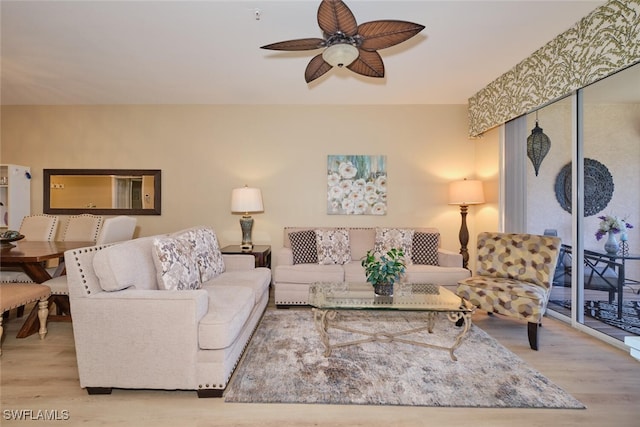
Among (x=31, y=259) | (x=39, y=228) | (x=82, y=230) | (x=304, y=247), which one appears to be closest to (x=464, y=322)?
(x=304, y=247)

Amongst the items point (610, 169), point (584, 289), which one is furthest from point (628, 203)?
point (584, 289)

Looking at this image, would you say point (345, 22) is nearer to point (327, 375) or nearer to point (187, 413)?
point (327, 375)

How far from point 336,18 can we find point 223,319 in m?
1.95

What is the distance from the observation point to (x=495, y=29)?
2.56 meters

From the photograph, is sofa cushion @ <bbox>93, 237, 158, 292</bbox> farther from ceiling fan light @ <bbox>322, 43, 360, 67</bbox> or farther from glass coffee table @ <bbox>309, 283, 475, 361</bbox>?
ceiling fan light @ <bbox>322, 43, 360, 67</bbox>

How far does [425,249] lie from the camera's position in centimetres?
365

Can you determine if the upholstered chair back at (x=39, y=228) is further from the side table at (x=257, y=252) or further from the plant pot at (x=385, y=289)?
the plant pot at (x=385, y=289)

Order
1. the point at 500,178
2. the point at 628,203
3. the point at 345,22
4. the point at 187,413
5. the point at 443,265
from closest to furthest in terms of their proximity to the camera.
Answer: the point at 187,413 < the point at 345,22 < the point at 628,203 < the point at 443,265 < the point at 500,178

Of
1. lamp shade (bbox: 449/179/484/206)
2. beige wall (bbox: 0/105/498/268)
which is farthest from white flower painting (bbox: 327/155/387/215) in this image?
lamp shade (bbox: 449/179/484/206)

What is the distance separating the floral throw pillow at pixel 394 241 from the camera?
12.2ft

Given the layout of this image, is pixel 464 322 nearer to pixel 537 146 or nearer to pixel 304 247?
pixel 304 247

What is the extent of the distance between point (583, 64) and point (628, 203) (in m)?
1.24

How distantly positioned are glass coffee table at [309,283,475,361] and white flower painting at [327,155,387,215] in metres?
1.77

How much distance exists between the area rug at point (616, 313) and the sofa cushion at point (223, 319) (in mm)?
3115
